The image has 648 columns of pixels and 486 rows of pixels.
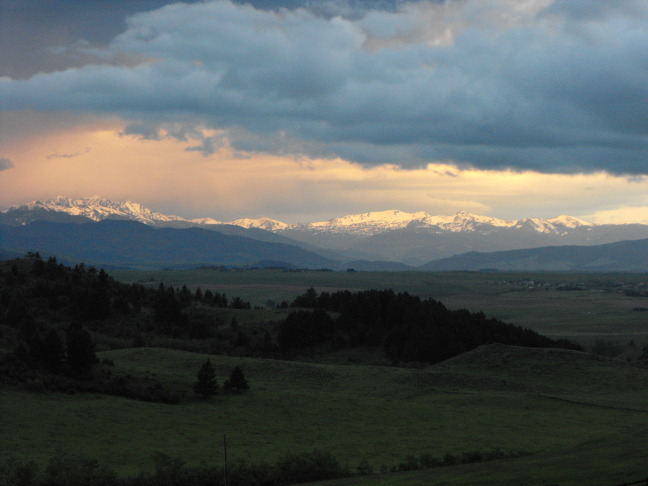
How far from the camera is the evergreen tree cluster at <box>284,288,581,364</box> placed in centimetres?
11244

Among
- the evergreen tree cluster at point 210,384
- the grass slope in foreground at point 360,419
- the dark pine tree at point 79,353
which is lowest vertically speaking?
the grass slope in foreground at point 360,419

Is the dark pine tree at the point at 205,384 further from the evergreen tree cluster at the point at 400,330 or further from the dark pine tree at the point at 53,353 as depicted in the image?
the evergreen tree cluster at the point at 400,330

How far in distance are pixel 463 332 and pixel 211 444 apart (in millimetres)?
72337

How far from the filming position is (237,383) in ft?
228

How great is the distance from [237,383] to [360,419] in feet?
43.6

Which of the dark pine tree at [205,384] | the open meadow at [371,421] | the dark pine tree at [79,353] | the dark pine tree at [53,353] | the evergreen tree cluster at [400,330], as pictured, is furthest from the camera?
the evergreen tree cluster at [400,330]

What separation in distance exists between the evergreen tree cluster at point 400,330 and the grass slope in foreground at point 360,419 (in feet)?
72.0

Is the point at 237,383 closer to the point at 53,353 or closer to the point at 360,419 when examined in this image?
the point at 360,419

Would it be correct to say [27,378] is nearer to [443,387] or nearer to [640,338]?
[443,387]

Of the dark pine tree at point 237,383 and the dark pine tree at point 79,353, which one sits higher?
the dark pine tree at point 79,353

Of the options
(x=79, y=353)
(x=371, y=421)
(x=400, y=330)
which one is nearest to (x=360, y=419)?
(x=371, y=421)

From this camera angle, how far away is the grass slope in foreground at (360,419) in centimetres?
4600

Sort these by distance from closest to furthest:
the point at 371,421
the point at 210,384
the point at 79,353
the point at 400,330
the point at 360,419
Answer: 1. the point at 371,421
2. the point at 360,419
3. the point at 79,353
4. the point at 210,384
5. the point at 400,330

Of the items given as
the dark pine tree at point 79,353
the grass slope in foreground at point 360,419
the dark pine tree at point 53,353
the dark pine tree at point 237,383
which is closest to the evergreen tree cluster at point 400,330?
the grass slope in foreground at point 360,419
